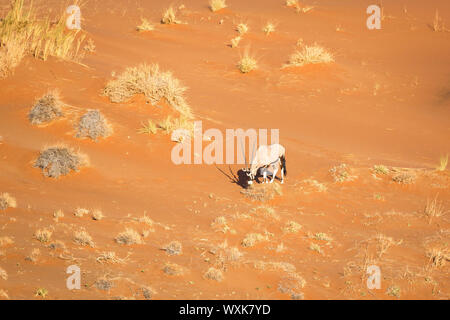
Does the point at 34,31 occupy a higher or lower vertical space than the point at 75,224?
higher

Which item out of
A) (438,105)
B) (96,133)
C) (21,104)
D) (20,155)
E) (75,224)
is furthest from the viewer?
(438,105)

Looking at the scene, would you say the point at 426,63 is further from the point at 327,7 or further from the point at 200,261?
the point at 200,261

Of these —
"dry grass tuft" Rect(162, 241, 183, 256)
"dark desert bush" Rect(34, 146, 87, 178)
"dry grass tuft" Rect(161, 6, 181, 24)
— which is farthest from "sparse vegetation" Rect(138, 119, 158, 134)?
"dry grass tuft" Rect(161, 6, 181, 24)

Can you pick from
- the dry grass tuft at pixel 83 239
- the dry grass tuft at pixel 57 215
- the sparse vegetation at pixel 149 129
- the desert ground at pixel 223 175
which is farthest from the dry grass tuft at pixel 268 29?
the dry grass tuft at pixel 83 239

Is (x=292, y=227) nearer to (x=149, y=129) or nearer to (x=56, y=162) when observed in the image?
(x=56, y=162)

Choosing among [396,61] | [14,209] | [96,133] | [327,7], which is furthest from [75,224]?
[327,7]

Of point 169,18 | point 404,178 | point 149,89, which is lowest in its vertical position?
point 404,178

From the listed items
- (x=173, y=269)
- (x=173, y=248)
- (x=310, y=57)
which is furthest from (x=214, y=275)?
(x=310, y=57)

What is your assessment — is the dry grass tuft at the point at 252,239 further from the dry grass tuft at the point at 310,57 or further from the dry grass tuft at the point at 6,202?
the dry grass tuft at the point at 310,57
